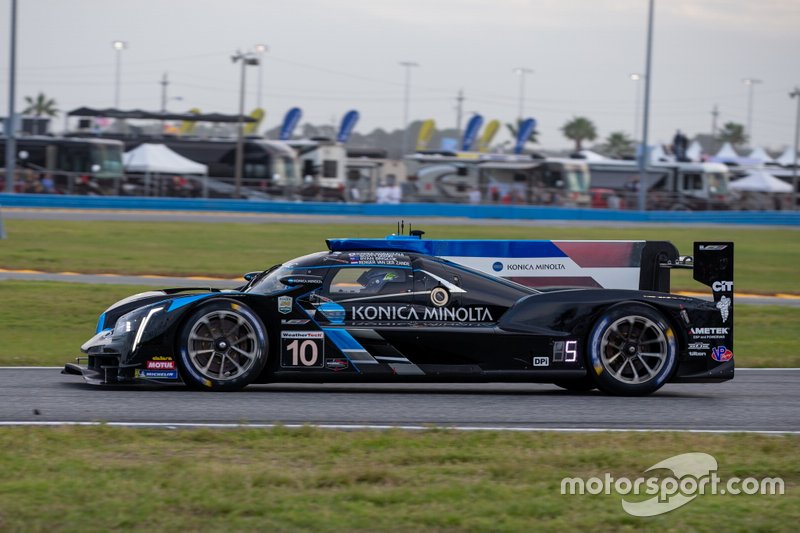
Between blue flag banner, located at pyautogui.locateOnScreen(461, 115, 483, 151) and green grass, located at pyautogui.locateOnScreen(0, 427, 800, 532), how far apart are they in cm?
6833

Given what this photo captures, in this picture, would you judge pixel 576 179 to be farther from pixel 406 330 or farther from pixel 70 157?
pixel 406 330

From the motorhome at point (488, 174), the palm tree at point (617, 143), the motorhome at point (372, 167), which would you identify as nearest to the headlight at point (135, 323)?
the motorhome at point (488, 174)

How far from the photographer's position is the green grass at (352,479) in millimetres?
4824

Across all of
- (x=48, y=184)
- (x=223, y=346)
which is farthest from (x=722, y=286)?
(x=48, y=184)

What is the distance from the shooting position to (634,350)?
8.81m

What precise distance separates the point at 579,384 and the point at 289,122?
5815 cm

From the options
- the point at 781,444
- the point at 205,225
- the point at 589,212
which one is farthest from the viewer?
the point at 589,212

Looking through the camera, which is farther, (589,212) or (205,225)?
(589,212)

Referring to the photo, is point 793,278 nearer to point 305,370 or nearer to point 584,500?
point 305,370

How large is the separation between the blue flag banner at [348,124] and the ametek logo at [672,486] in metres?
60.6

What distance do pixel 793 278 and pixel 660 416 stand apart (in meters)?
17.3

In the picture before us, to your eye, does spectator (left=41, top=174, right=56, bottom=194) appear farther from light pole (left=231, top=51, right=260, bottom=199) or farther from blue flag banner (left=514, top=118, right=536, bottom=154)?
blue flag banner (left=514, top=118, right=536, bottom=154)

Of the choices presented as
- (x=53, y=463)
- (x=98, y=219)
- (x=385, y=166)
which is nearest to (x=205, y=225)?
(x=98, y=219)

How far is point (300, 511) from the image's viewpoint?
4.92 m
